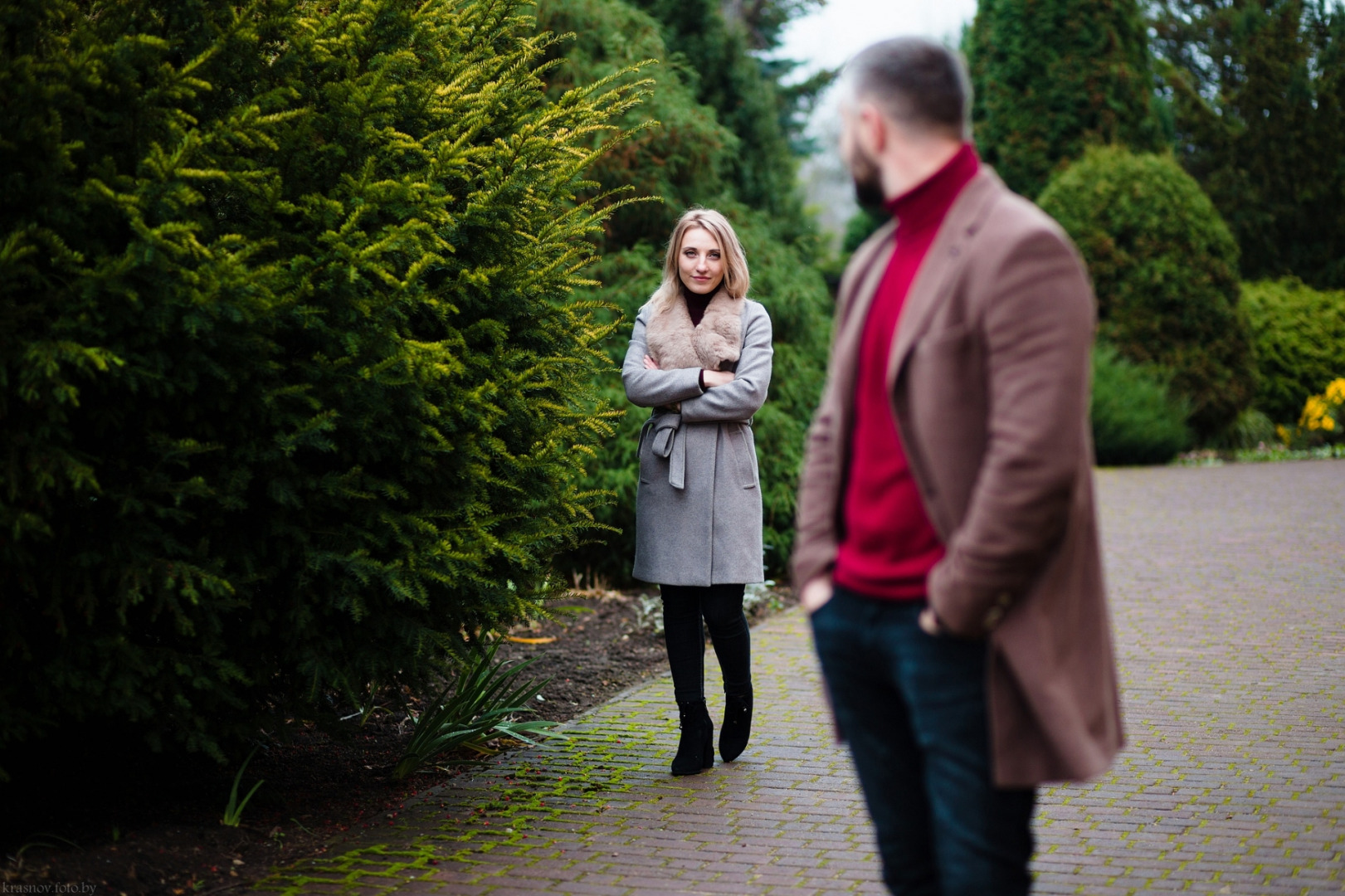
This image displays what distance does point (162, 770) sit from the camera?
4.52 m

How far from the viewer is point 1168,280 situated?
18.4 m

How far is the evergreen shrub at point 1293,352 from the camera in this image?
2095 centimetres

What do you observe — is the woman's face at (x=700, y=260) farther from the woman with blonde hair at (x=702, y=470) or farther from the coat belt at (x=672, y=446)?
the coat belt at (x=672, y=446)

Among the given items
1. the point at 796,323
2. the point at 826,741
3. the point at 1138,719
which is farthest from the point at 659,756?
the point at 796,323

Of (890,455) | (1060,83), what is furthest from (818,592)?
(1060,83)

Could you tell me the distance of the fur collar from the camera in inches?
201

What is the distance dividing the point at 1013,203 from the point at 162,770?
12.2 feet

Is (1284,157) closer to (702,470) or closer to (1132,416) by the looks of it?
(1132,416)

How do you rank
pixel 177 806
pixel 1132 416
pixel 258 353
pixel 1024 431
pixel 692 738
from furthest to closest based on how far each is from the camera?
pixel 1132 416
pixel 692 738
pixel 177 806
pixel 258 353
pixel 1024 431

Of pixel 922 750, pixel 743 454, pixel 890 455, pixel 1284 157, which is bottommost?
pixel 922 750

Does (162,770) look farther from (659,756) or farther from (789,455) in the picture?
(789,455)

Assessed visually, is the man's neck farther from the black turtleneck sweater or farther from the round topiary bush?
the round topiary bush

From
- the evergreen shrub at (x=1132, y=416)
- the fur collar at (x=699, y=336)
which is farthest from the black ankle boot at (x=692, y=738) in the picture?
the evergreen shrub at (x=1132, y=416)

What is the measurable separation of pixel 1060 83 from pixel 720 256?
1932cm
